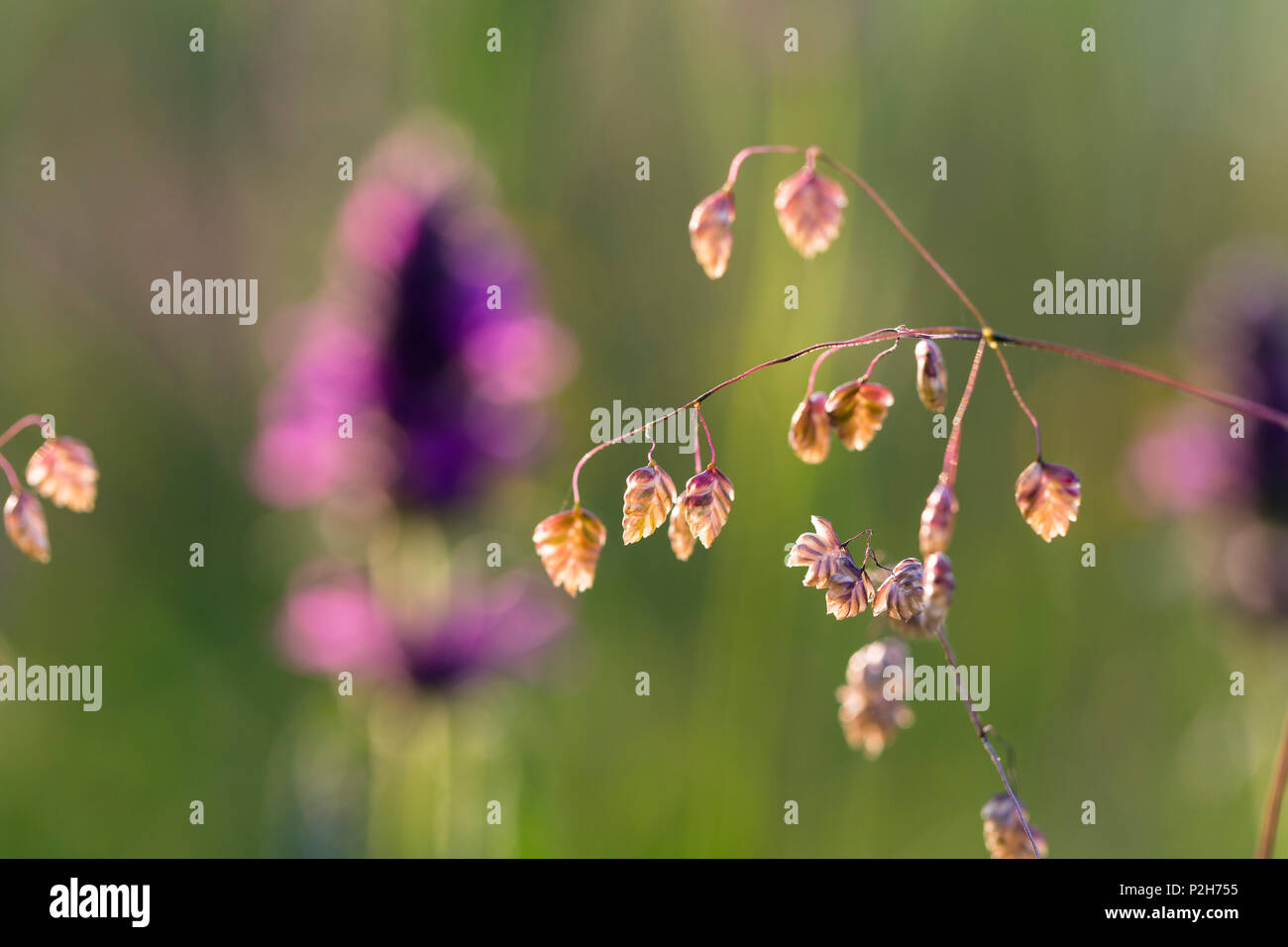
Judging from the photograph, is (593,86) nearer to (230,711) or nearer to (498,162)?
(498,162)

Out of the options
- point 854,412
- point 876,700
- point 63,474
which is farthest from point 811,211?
point 63,474

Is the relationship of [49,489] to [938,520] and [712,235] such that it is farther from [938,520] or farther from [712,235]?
[938,520]

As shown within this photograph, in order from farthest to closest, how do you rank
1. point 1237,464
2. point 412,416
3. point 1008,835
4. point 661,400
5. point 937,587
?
point 661,400
point 1237,464
point 412,416
point 1008,835
point 937,587

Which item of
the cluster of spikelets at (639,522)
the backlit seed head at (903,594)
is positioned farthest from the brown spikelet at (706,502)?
the backlit seed head at (903,594)

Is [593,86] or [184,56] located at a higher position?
[184,56]
